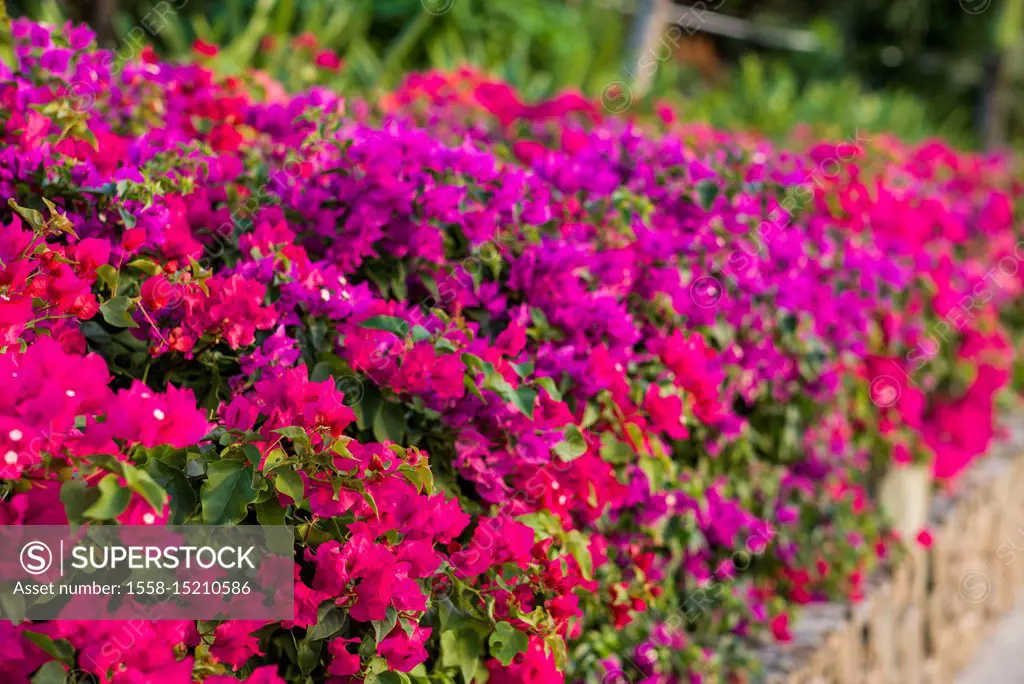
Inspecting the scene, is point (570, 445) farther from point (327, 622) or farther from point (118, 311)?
point (118, 311)

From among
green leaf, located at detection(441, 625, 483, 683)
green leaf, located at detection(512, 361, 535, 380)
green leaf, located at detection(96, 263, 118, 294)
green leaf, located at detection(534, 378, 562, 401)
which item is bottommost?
green leaf, located at detection(441, 625, 483, 683)

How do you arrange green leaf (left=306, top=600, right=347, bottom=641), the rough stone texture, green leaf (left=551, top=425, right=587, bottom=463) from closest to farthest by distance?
green leaf (left=306, top=600, right=347, bottom=641) → green leaf (left=551, top=425, right=587, bottom=463) → the rough stone texture

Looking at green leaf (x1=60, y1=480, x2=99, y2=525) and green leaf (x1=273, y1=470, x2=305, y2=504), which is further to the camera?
green leaf (x1=273, y1=470, x2=305, y2=504)

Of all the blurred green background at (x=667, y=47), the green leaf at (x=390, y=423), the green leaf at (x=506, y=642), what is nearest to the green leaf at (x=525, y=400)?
the green leaf at (x=390, y=423)

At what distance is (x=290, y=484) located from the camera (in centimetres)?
139

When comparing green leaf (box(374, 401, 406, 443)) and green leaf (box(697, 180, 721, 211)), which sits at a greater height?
green leaf (box(697, 180, 721, 211))

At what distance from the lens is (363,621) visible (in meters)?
1.52

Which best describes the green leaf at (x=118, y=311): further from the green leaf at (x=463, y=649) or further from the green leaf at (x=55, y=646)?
the green leaf at (x=463, y=649)

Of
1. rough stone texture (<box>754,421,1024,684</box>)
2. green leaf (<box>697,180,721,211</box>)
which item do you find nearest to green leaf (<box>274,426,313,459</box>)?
green leaf (<box>697,180,721,211</box>)

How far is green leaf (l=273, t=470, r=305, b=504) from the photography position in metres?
1.38

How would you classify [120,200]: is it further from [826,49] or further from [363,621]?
[826,49]

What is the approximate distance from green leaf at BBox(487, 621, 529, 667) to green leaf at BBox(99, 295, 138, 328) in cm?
67

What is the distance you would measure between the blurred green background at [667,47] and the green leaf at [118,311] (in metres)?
1.44

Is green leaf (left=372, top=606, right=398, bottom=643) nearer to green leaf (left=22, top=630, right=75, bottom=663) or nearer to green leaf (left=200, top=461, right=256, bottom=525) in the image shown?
green leaf (left=200, top=461, right=256, bottom=525)
